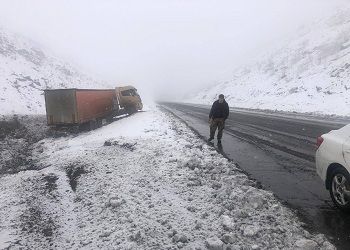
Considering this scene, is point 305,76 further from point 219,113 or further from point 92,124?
point 219,113

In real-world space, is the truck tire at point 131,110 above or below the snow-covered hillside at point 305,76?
below

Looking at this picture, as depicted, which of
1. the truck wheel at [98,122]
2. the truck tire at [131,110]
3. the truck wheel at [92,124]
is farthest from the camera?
the truck tire at [131,110]

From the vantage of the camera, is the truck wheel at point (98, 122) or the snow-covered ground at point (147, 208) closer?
the snow-covered ground at point (147, 208)

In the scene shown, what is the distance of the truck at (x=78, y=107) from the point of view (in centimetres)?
A: 2033

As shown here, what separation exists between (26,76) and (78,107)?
24.9m

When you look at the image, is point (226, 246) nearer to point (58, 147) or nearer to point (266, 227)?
point (266, 227)

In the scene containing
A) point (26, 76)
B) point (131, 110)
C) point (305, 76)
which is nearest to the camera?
point (131, 110)

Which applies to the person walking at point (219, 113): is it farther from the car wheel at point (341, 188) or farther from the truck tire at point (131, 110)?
the truck tire at point (131, 110)

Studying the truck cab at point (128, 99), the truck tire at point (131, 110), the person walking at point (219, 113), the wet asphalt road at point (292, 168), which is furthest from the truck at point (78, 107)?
the person walking at point (219, 113)

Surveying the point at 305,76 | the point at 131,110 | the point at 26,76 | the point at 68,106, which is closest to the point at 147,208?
the point at 68,106

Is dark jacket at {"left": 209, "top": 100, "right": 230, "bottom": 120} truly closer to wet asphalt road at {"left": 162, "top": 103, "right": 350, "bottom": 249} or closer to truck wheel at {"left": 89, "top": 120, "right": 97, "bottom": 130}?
wet asphalt road at {"left": 162, "top": 103, "right": 350, "bottom": 249}

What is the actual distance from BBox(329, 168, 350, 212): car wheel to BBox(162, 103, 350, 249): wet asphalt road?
152 millimetres

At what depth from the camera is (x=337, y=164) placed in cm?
586

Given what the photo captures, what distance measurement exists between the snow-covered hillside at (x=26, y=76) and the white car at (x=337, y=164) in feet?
97.5
